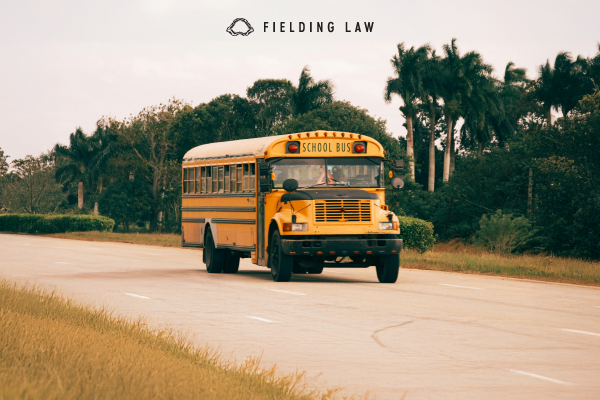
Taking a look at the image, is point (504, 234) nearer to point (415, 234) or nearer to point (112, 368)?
point (415, 234)

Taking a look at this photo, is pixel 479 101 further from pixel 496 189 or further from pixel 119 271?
pixel 119 271

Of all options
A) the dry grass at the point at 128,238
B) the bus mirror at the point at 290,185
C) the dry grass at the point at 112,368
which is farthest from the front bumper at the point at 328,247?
the dry grass at the point at 128,238

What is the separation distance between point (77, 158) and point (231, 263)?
69287mm

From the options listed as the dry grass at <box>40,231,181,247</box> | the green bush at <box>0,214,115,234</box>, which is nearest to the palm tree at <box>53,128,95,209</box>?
the green bush at <box>0,214,115,234</box>

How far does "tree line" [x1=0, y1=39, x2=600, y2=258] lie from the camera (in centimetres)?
3688

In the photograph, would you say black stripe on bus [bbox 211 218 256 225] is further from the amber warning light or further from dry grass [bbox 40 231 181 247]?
dry grass [bbox 40 231 181 247]

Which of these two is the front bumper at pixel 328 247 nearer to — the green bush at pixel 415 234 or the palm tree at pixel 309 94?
the green bush at pixel 415 234

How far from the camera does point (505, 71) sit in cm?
7619

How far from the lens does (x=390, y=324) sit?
12453mm

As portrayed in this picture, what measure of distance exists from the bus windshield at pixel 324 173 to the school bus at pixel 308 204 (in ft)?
0.07

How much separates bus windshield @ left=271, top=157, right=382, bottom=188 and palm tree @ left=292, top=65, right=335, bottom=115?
4377cm

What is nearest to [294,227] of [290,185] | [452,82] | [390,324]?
[290,185]

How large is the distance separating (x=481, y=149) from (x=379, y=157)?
160ft

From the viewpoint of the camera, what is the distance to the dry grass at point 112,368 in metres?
5.94
